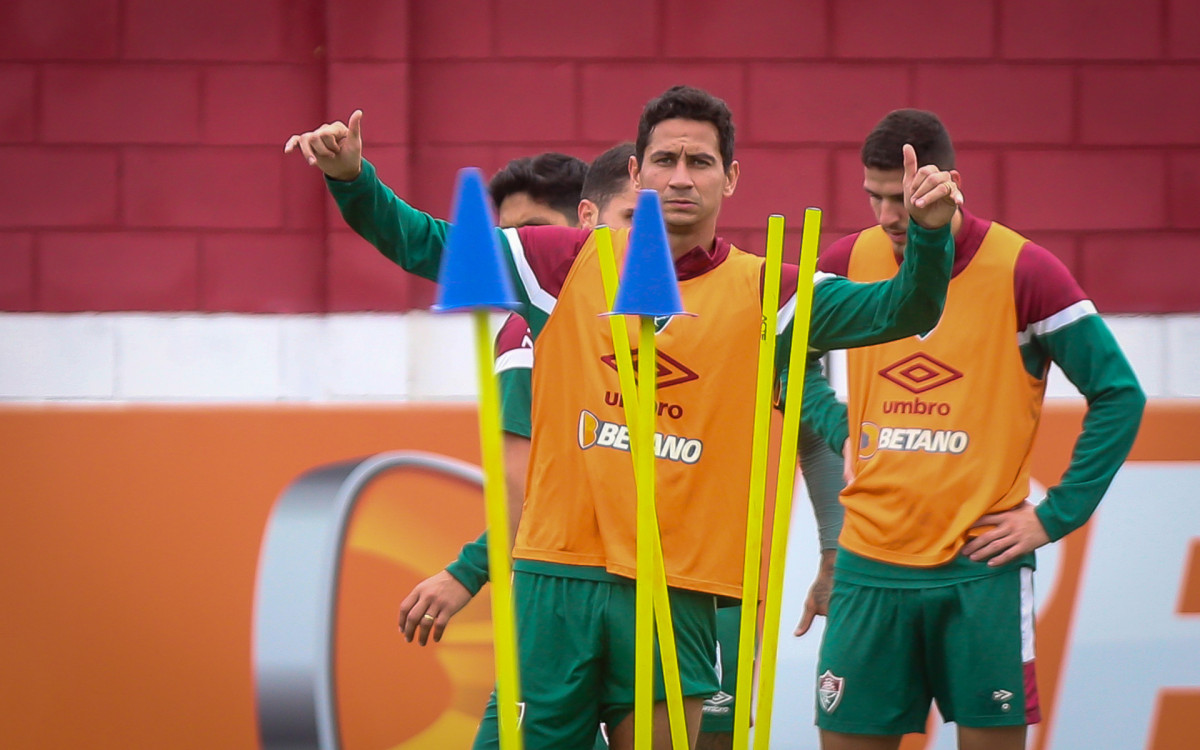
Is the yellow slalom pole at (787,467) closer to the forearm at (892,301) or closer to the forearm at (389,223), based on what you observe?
the forearm at (892,301)

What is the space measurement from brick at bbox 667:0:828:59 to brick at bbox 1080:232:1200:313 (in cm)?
99

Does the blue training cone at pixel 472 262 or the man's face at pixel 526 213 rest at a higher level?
the man's face at pixel 526 213

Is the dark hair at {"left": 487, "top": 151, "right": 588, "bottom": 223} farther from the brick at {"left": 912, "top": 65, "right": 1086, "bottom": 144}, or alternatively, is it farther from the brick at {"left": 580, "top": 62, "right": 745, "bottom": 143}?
the brick at {"left": 912, "top": 65, "right": 1086, "bottom": 144}

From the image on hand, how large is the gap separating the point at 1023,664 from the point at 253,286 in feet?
7.66

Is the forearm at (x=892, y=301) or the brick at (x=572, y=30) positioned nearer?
the forearm at (x=892, y=301)

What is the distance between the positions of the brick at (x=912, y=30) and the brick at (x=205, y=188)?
166 centimetres

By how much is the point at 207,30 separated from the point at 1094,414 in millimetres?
2607

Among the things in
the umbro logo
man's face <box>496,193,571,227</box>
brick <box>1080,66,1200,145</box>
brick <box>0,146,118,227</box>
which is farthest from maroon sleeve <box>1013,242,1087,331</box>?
brick <box>0,146,118,227</box>

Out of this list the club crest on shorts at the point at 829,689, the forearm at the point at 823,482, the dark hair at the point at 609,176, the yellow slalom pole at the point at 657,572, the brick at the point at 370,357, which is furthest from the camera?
the brick at the point at 370,357

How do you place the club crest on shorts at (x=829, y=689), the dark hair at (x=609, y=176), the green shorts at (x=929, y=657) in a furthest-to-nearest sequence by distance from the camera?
the dark hair at (x=609, y=176) < the club crest on shorts at (x=829, y=689) < the green shorts at (x=929, y=657)

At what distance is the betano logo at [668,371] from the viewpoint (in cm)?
197

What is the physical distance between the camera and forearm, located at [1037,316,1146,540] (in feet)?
8.04

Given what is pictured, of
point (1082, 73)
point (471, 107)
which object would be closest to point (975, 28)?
point (1082, 73)

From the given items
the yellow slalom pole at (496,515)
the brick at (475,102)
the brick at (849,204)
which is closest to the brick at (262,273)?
the brick at (475,102)
